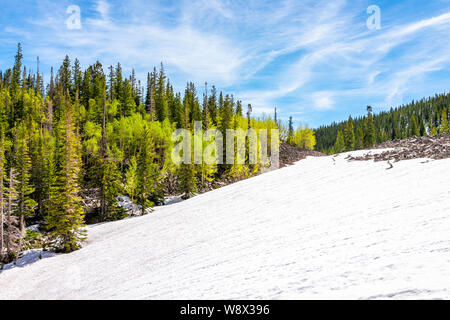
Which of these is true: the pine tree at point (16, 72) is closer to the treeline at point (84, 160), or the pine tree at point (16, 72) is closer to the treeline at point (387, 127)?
the treeline at point (84, 160)

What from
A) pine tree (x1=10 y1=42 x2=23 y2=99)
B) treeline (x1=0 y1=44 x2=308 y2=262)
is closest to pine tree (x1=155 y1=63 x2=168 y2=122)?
treeline (x1=0 y1=44 x2=308 y2=262)

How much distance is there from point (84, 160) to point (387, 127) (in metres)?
153

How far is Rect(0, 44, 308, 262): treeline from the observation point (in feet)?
84.1

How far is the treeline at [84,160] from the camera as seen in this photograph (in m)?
25.6

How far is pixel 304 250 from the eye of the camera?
6.78 metres

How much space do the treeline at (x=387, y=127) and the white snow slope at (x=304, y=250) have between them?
98.2 meters

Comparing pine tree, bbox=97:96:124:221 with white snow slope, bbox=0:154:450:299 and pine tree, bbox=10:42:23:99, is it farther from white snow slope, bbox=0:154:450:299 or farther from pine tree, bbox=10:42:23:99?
pine tree, bbox=10:42:23:99

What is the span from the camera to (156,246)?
45.8 feet

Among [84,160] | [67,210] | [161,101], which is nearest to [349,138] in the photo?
[161,101]

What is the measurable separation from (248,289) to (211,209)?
46.6 ft

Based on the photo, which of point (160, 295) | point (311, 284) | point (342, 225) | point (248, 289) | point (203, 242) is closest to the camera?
point (311, 284)
